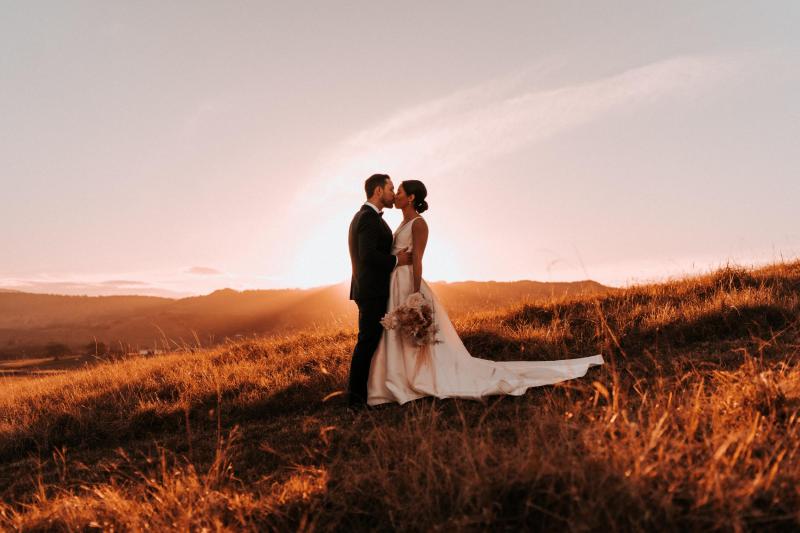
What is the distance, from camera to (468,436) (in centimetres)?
442

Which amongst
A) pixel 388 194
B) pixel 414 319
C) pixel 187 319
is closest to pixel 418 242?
pixel 388 194

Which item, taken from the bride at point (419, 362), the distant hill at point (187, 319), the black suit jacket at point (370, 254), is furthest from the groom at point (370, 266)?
the distant hill at point (187, 319)

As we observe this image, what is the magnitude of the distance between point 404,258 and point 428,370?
4.99ft

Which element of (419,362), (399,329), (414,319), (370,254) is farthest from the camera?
(419,362)

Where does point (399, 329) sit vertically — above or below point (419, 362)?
above

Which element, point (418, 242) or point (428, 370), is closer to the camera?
point (418, 242)

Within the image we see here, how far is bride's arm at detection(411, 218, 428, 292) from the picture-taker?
7371mm

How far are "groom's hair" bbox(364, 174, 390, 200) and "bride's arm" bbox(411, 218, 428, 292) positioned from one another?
70 cm

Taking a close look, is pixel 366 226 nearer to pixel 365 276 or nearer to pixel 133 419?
pixel 365 276

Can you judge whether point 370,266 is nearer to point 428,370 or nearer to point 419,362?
point 419,362

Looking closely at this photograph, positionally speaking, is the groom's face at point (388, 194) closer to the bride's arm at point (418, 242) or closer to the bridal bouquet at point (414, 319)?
the bride's arm at point (418, 242)

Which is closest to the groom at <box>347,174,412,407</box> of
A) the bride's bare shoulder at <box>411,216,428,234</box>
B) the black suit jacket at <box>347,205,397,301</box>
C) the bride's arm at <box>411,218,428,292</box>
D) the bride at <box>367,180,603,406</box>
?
the black suit jacket at <box>347,205,397,301</box>

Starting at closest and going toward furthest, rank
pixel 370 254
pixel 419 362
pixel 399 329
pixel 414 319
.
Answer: pixel 414 319, pixel 370 254, pixel 399 329, pixel 419 362

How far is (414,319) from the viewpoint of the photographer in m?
7.20
